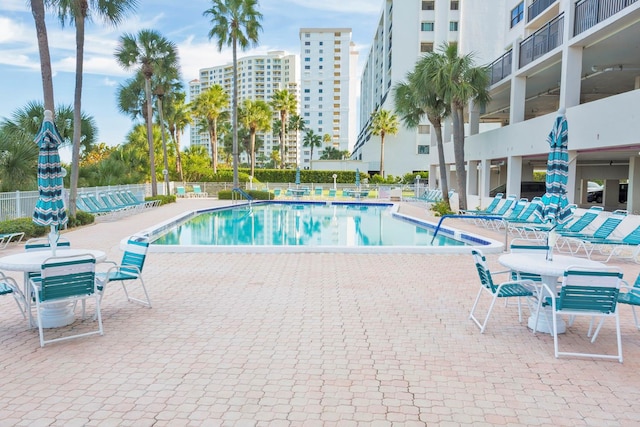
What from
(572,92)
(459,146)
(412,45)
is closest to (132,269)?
(572,92)

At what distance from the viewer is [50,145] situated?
6.38 m

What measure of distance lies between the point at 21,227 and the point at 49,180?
7.02 metres

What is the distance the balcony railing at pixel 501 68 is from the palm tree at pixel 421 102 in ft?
10.1

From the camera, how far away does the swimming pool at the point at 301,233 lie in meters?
10.9

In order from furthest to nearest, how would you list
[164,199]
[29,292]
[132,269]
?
[164,199] → [132,269] → [29,292]

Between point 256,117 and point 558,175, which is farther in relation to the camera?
point 256,117

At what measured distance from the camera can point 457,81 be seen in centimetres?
2022

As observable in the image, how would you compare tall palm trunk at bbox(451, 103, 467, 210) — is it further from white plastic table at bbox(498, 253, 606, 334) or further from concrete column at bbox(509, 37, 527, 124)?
white plastic table at bbox(498, 253, 606, 334)

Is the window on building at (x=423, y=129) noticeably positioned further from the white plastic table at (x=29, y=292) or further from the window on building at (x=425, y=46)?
the white plastic table at (x=29, y=292)

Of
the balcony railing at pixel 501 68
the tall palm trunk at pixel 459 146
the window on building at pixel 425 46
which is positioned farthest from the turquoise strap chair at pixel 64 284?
the window on building at pixel 425 46

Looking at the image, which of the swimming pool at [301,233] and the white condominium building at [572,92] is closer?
the swimming pool at [301,233]

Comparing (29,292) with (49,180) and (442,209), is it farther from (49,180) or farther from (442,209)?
(442,209)

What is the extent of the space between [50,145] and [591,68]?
19.0 metres

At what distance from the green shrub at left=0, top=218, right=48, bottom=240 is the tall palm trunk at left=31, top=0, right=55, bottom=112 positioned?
3769mm
